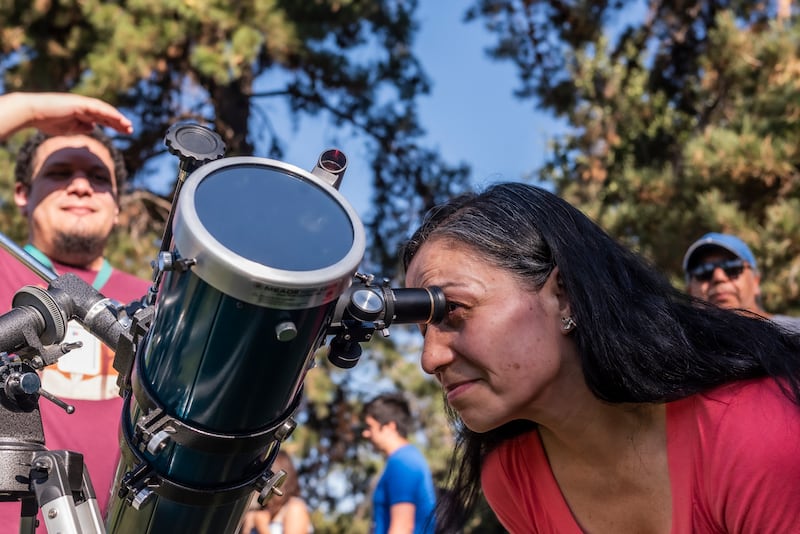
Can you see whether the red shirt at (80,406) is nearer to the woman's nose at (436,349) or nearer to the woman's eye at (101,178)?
the woman's eye at (101,178)

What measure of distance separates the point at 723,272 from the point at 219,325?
3340 millimetres

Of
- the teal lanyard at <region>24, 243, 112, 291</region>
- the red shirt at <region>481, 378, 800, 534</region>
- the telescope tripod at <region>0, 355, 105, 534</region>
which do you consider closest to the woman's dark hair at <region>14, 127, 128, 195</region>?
the teal lanyard at <region>24, 243, 112, 291</region>

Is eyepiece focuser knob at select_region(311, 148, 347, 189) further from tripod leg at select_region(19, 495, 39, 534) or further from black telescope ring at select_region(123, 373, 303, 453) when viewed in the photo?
tripod leg at select_region(19, 495, 39, 534)

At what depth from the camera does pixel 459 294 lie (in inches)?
71.2

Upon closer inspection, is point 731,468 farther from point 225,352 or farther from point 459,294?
point 225,352

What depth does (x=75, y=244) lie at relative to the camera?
2.84m

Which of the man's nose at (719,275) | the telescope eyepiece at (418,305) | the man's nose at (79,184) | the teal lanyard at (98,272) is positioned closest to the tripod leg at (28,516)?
the telescope eyepiece at (418,305)

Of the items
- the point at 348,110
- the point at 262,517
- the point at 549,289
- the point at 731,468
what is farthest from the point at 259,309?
the point at 348,110

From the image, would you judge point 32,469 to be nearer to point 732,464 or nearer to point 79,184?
point 732,464

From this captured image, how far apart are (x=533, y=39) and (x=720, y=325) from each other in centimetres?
860

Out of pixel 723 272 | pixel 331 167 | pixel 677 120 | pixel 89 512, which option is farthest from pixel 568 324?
pixel 677 120

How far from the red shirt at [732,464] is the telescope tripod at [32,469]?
1140 millimetres

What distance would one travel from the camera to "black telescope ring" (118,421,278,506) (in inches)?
53.6

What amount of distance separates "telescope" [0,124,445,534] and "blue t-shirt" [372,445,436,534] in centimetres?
327
